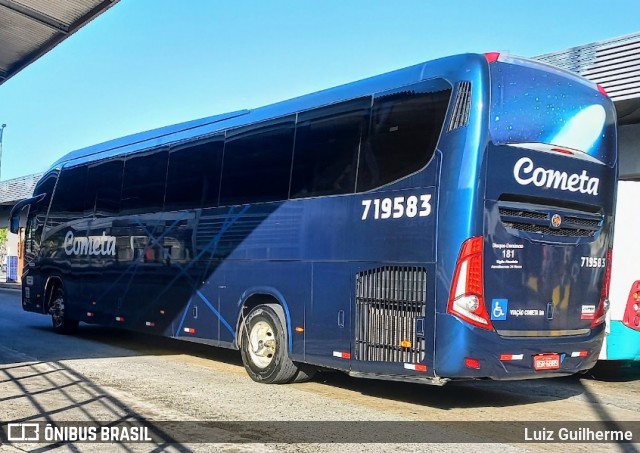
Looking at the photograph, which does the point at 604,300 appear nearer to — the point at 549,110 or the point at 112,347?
the point at 549,110

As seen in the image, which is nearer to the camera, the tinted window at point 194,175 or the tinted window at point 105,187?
the tinted window at point 194,175

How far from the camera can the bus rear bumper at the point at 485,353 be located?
283 inches

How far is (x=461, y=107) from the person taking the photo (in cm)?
742

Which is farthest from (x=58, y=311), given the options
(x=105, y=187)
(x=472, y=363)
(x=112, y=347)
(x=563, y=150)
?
(x=563, y=150)

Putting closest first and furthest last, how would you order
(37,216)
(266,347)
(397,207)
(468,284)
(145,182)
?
(468,284) < (397,207) < (266,347) < (145,182) < (37,216)

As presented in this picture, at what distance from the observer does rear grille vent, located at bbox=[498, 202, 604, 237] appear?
24.6 ft

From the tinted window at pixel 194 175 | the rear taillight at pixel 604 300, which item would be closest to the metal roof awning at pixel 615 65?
the rear taillight at pixel 604 300

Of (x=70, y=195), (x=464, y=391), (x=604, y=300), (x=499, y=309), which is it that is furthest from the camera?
(x=70, y=195)

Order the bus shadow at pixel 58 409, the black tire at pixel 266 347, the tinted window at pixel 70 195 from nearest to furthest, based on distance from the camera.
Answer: the bus shadow at pixel 58 409
the black tire at pixel 266 347
the tinted window at pixel 70 195

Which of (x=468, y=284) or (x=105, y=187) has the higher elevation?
(x=105, y=187)

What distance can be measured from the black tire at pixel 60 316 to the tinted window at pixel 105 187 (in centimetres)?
241

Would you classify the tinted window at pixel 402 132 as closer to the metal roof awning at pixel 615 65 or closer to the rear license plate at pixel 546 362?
the rear license plate at pixel 546 362

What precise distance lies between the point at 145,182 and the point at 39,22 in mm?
4405

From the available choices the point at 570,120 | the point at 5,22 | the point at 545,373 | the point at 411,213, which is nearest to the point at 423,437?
the point at 545,373
